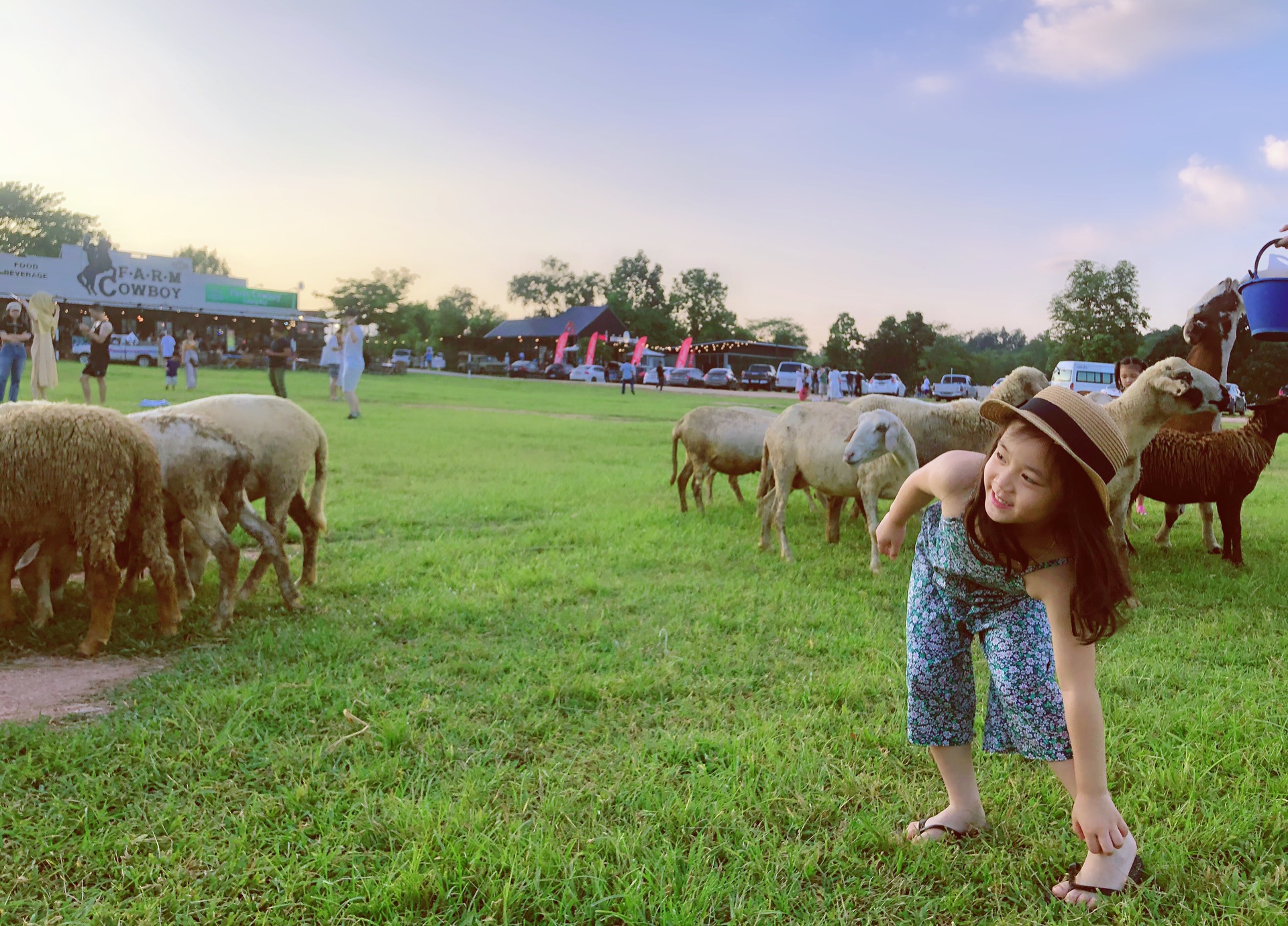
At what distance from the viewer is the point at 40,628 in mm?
4297

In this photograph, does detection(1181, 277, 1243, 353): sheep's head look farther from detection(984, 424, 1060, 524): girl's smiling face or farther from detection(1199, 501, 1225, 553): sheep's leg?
detection(984, 424, 1060, 524): girl's smiling face

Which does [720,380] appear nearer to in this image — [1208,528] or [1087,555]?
[1208,528]

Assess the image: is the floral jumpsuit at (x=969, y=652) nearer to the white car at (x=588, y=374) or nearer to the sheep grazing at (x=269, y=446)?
the sheep grazing at (x=269, y=446)

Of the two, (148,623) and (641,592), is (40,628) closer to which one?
(148,623)

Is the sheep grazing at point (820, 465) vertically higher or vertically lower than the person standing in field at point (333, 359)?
lower

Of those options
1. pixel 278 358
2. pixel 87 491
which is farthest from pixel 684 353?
pixel 87 491

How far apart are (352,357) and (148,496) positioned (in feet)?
41.0

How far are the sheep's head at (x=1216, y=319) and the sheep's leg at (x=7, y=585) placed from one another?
9230 millimetres

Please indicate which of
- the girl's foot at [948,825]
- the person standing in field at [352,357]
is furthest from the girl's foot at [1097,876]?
the person standing in field at [352,357]

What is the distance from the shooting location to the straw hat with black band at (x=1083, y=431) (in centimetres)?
197

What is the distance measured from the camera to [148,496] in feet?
13.8

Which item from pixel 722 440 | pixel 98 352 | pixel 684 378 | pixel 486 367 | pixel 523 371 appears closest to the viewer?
pixel 722 440

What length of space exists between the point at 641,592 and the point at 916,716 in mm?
3040

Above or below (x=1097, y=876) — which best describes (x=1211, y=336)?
above
